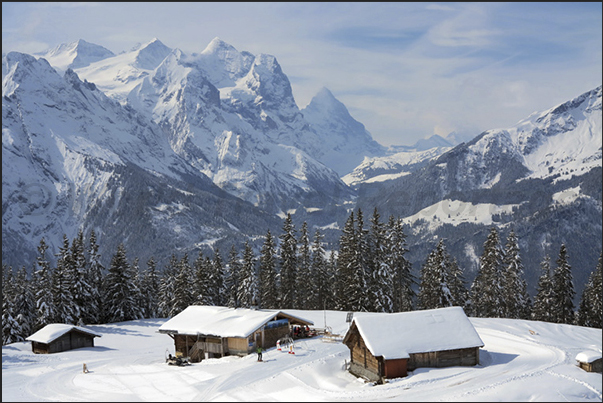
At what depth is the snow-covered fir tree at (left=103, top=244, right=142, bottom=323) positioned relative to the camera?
267 feet

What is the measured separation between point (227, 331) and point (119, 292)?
3783 cm

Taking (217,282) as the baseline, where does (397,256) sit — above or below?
above

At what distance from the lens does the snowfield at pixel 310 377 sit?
34.6 metres

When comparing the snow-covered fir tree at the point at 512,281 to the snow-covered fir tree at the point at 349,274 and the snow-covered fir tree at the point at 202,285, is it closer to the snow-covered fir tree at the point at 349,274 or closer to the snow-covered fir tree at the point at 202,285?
the snow-covered fir tree at the point at 349,274

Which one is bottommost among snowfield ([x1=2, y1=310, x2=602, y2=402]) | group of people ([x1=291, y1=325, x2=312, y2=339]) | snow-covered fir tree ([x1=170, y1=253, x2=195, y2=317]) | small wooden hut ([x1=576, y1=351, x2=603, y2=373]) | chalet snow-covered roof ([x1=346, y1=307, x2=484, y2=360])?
snowfield ([x1=2, y1=310, x2=602, y2=402])

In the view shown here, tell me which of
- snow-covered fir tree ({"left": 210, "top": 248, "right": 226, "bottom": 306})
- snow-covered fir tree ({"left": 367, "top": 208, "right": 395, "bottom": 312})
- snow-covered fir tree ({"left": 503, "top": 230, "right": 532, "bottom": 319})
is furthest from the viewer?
snow-covered fir tree ({"left": 210, "top": 248, "right": 226, "bottom": 306})

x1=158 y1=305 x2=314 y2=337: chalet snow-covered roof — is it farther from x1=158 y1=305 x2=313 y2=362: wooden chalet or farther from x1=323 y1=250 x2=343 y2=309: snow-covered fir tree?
x1=323 y1=250 x2=343 y2=309: snow-covered fir tree

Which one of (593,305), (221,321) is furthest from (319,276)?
(593,305)

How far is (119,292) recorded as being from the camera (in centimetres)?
Result: 8206

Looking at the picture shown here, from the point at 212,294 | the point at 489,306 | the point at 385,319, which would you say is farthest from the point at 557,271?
the point at 212,294

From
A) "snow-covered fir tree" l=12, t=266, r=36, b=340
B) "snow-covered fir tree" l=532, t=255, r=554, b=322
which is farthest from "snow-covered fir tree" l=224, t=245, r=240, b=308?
"snow-covered fir tree" l=532, t=255, r=554, b=322

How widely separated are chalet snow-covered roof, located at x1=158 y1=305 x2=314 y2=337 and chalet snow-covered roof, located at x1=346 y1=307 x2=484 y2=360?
1171 cm

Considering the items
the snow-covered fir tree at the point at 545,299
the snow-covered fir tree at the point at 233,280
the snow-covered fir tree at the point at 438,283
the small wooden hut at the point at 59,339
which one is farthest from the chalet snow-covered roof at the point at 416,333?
the snow-covered fir tree at the point at 233,280

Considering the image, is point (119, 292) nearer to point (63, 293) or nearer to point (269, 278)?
point (63, 293)
